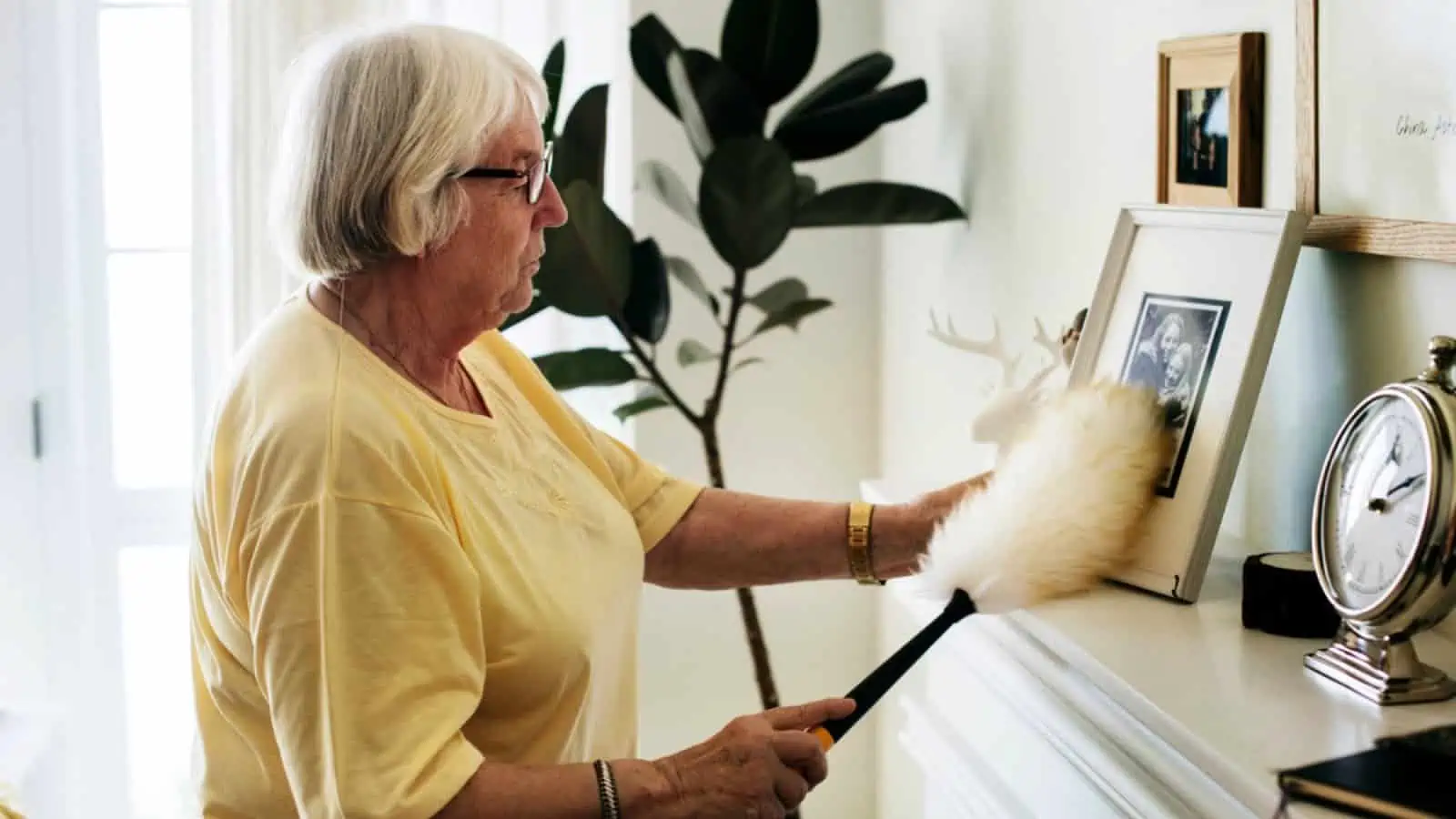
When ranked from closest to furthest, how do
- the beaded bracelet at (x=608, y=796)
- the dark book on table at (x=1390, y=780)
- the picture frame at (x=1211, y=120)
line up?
1. the dark book on table at (x=1390, y=780)
2. the beaded bracelet at (x=608, y=796)
3. the picture frame at (x=1211, y=120)

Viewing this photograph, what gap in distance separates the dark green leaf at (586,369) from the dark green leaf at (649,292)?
100 mm

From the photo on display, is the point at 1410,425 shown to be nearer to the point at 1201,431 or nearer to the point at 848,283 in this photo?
the point at 1201,431

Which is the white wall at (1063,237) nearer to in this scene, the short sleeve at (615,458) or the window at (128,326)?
the short sleeve at (615,458)

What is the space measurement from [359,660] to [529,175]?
1.50 ft

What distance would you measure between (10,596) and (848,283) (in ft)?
5.15

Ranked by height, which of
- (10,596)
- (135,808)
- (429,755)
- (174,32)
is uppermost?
(174,32)

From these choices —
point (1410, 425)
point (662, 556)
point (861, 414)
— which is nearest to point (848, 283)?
point (861, 414)

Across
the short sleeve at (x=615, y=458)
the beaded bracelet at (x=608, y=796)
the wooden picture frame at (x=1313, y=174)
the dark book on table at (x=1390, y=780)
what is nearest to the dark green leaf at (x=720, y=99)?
the short sleeve at (x=615, y=458)

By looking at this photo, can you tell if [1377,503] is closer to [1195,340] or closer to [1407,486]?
[1407,486]

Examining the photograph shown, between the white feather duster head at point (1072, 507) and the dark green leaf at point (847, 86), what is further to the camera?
the dark green leaf at point (847, 86)

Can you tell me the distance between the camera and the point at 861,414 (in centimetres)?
274

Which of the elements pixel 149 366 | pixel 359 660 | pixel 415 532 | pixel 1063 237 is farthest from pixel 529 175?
pixel 149 366

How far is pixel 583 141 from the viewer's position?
217cm

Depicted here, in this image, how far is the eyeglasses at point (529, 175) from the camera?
1.33m
